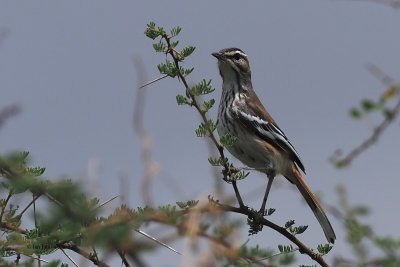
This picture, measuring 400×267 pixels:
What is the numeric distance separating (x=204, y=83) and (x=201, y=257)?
11.3 ft

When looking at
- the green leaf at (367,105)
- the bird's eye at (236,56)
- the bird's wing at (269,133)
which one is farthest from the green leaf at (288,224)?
the bird's eye at (236,56)

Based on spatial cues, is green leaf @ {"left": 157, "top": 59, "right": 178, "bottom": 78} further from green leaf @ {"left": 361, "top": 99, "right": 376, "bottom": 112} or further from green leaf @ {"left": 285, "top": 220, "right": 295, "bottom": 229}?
green leaf @ {"left": 361, "top": 99, "right": 376, "bottom": 112}

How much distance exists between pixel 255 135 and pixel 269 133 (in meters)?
0.42

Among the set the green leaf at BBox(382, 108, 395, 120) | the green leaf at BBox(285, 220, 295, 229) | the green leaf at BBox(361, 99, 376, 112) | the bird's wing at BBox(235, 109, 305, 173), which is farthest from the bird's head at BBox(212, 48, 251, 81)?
the green leaf at BBox(382, 108, 395, 120)

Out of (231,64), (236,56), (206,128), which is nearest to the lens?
(206,128)

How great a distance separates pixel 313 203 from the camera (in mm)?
8648

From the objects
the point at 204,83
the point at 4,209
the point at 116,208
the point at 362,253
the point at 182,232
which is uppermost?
the point at 204,83

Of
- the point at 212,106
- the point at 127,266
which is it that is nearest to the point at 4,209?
the point at 127,266

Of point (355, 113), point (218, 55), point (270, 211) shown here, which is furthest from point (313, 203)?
point (355, 113)

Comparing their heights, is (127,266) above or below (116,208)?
above

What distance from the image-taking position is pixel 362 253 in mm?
2412

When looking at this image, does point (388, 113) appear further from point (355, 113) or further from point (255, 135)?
point (255, 135)

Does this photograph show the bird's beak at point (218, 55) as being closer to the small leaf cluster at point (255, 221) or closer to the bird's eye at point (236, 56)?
the bird's eye at point (236, 56)

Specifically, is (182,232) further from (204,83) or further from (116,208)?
(204,83)
